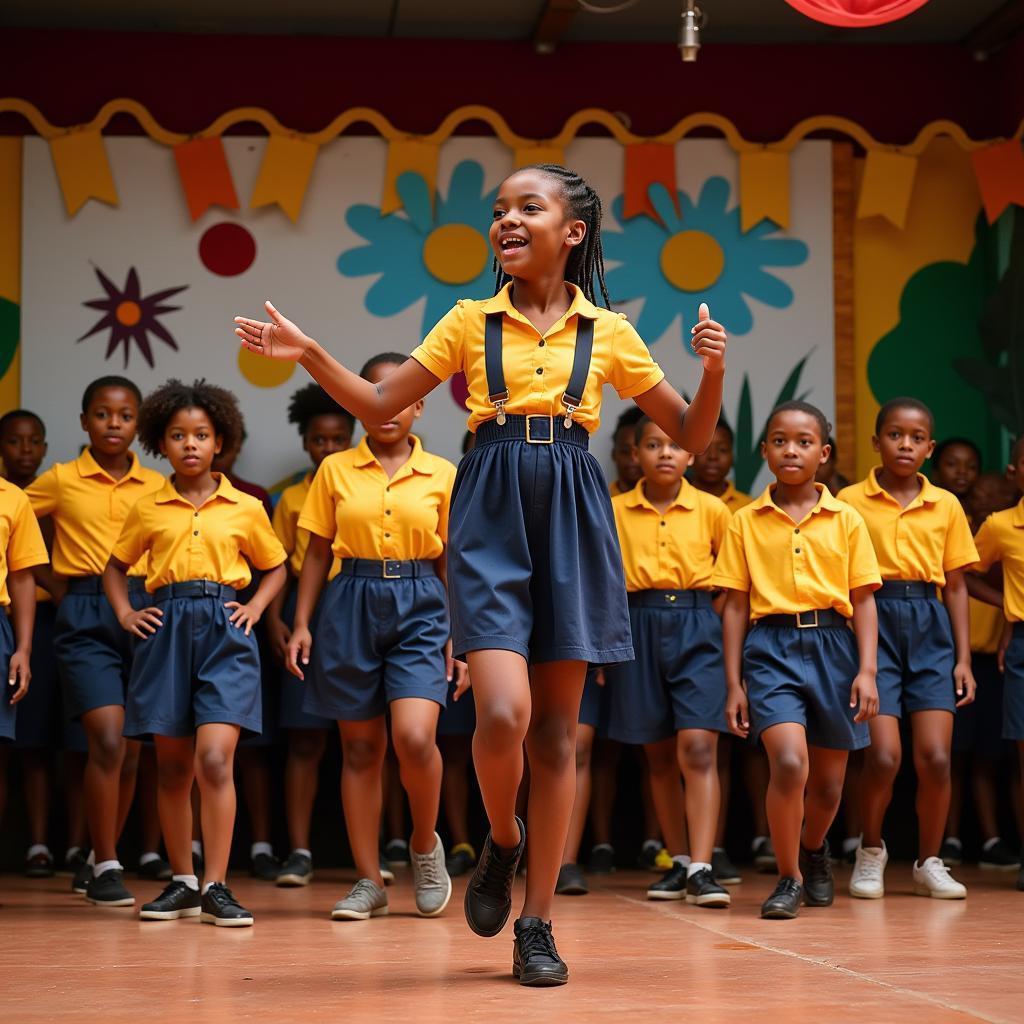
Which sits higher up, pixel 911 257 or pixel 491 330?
pixel 911 257

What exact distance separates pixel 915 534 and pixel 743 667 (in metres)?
0.91

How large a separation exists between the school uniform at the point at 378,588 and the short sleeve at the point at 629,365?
1520mm

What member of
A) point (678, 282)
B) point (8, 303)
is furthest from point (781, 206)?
point (8, 303)

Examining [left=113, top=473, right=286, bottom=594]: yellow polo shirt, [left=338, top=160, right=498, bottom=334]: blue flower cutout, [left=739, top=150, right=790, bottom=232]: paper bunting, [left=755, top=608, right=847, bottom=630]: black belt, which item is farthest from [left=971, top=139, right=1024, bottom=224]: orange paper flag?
[left=113, top=473, right=286, bottom=594]: yellow polo shirt

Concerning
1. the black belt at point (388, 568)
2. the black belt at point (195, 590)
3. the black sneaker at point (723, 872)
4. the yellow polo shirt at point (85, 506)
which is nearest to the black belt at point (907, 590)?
the black sneaker at point (723, 872)

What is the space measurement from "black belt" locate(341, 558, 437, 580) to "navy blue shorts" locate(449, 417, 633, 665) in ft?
4.88

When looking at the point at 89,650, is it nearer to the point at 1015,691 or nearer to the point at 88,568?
the point at 88,568

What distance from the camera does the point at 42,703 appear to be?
5.92 metres

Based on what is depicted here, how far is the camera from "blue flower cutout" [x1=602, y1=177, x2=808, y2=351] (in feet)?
23.3

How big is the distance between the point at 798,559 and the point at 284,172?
3.24m

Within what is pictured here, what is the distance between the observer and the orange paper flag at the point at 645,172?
709cm

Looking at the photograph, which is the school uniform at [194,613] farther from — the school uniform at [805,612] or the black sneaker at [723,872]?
the black sneaker at [723,872]

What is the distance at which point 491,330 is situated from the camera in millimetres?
3361

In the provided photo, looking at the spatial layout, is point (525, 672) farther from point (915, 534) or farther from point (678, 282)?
point (678, 282)
